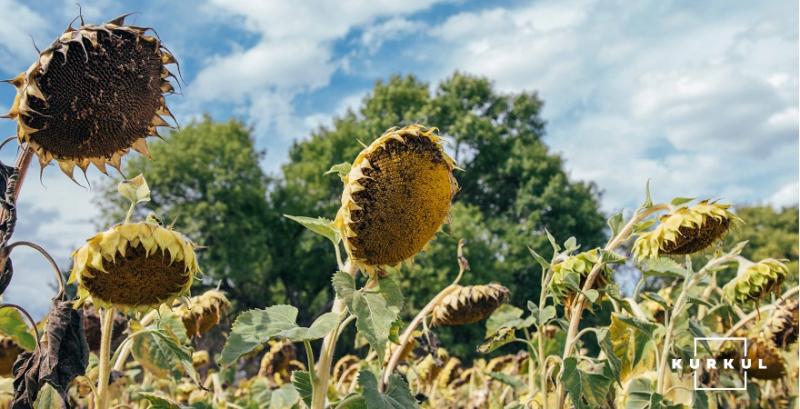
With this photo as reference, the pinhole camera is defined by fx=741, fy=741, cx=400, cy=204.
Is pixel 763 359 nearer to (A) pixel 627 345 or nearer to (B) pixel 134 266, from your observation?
(A) pixel 627 345

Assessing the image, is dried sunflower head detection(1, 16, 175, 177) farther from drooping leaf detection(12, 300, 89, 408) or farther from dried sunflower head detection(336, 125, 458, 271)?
dried sunflower head detection(336, 125, 458, 271)

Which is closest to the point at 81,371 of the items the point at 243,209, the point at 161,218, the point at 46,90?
the point at 161,218

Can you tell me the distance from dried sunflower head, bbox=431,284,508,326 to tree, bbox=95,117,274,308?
65.4ft

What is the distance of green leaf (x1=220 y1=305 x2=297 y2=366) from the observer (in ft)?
5.12

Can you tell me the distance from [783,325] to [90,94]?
3033mm

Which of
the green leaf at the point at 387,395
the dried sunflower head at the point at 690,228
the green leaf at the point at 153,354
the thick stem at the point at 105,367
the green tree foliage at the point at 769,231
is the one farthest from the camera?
the green tree foliage at the point at 769,231

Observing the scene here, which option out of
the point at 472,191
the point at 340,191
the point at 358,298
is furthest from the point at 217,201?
the point at 358,298

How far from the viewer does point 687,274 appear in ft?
9.04

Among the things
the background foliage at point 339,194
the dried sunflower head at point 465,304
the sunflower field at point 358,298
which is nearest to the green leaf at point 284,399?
the sunflower field at point 358,298

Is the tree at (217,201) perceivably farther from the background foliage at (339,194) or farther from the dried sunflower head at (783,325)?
the dried sunflower head at (783,325)

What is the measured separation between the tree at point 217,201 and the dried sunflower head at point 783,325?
19860mm

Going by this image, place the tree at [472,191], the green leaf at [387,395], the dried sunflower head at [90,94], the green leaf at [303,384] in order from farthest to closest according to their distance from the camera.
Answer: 1. the tree at [472,191]
2. the green leaf at [303,384]
3. the green leaf at [387,395]
4. the dried sunflower head at [90,94]

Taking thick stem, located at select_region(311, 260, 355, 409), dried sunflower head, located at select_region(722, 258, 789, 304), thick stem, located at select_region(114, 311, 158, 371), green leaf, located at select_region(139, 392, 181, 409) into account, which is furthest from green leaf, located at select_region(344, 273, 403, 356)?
dried sunflower head, located at select_region(722, 258, 789, 304)

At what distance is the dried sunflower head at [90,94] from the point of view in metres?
1.43
